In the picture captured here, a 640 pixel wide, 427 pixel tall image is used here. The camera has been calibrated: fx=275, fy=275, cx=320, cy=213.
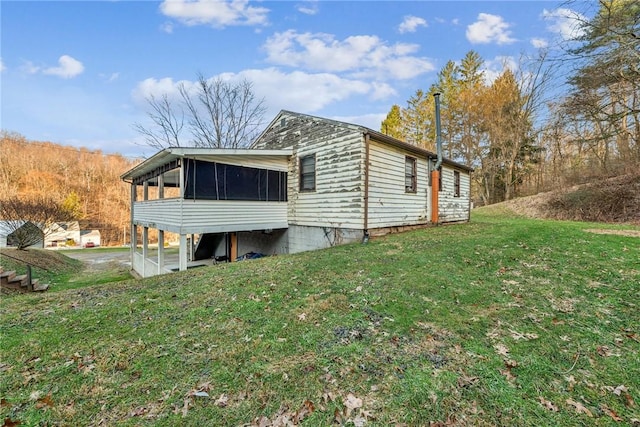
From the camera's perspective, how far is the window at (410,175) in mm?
10284

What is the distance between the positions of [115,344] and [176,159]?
22.5 feet

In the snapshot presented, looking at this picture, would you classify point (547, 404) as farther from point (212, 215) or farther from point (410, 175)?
point (410, 175)

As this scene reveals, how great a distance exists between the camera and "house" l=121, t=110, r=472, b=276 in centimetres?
845

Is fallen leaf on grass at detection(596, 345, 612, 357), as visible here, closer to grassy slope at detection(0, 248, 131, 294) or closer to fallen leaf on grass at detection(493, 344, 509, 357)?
fallen leaf on grass at detection(493, 344, 509, 357)

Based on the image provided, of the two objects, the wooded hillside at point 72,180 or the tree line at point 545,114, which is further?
the wooded hillside at point 72,180

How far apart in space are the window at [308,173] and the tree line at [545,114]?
1133 centimetres

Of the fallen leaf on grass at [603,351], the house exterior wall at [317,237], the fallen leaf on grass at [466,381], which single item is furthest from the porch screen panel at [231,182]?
the fallen leaf on grass at [603,351]

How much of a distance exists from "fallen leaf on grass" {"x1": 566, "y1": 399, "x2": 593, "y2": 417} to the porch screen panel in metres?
8.61

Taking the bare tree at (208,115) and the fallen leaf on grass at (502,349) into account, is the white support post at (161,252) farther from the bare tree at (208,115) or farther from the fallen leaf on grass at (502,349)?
the bare tree at (208,115)

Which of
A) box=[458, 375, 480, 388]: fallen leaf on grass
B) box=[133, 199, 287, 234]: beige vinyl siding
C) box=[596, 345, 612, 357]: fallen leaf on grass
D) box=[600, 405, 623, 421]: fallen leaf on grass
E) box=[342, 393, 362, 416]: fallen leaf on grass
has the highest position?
box=[133, 199, 287, 234]: beige vinyl siding

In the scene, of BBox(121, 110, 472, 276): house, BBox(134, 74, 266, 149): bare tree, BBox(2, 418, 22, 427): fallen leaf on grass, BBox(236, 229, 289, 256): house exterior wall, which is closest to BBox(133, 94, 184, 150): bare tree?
BBox(134, 74, 266, 149): bare tree

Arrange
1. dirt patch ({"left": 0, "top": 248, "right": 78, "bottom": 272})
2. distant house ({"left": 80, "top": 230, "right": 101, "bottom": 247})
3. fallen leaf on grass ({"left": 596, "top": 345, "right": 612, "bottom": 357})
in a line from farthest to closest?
distant house ({"left": 80, "top": 230, "right": 101, "bottom": 247}) → dirt patch ({"left": 0, "top": 248, "right": 78, "bottom": 272}) → fallen leaf on grass ({"left": 596, "top": 345, "right": 612, "bottom": 357})

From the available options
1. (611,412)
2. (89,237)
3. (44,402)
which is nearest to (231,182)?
(44,402)

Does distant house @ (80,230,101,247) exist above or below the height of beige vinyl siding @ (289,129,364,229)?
below
